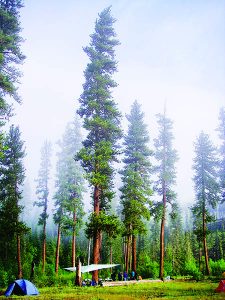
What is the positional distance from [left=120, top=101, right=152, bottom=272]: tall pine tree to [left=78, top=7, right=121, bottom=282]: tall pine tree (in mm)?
6359

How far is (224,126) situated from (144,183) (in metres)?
13.6

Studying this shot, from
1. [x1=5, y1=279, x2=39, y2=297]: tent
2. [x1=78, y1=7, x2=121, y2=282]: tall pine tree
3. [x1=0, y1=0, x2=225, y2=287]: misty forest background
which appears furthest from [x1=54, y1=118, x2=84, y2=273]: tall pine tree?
[x1=5, y1=279, x2=39, y2=297]: tent

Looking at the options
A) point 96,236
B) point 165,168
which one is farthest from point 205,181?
point 96,236

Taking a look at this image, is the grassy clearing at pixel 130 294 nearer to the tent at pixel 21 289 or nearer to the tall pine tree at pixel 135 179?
the tent at pixel 21 289

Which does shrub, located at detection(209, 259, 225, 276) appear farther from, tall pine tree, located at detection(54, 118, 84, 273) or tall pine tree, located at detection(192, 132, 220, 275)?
tall pine tree, located at detection(54, 118, 84, 273)

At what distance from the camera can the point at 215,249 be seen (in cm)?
9381

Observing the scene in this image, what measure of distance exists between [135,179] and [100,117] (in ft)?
32.6

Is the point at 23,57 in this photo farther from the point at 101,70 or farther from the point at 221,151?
the point at 221,151

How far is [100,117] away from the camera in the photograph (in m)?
25.9

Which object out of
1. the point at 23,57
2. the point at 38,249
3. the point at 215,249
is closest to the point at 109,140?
the point at 23,57

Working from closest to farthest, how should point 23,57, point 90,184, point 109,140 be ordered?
1. point 23,57
2. point 90,184
3. point 109,140

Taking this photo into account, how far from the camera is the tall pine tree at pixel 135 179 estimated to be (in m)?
31.5

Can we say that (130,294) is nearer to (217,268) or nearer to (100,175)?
(100,175)

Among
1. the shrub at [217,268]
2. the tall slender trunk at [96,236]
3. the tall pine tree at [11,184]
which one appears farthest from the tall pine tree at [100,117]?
the shrub at [217,268]
